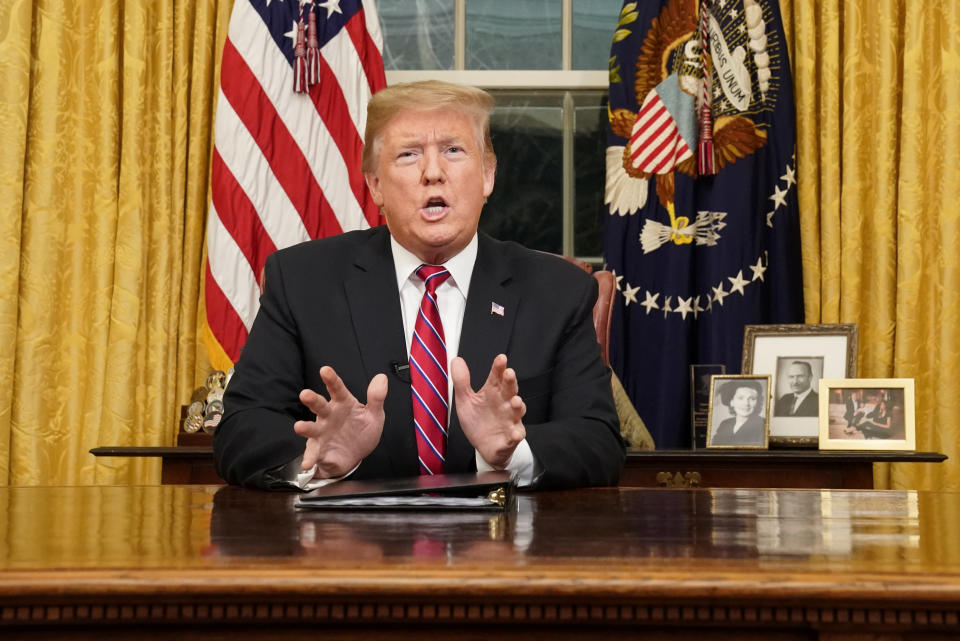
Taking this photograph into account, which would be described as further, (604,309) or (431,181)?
(604,309)

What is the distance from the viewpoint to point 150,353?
3527 millimetres

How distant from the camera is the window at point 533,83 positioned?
3.91 meters

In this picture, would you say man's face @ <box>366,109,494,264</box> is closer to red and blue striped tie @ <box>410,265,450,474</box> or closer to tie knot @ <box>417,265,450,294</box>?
tie knot @ <box>417,265,450,294</box>

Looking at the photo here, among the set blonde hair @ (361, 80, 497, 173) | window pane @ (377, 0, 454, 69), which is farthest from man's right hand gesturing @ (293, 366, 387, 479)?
window pane @ (377, 0, 454, 69)

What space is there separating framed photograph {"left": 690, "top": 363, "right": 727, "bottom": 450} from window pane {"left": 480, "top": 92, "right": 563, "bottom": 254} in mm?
819

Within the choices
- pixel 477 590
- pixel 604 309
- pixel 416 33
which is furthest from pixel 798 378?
pixel 477 590

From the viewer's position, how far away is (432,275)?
6.50ft

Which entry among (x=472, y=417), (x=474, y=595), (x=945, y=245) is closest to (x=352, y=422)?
(x=472, y=417)

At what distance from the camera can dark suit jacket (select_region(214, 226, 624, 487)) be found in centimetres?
179

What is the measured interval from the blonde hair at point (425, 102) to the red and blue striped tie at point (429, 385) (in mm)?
396

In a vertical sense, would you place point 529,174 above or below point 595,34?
below

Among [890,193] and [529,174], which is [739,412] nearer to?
[890,193]

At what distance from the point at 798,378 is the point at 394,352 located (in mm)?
1668

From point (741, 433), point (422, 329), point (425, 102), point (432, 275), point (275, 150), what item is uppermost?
point (275, 150)
